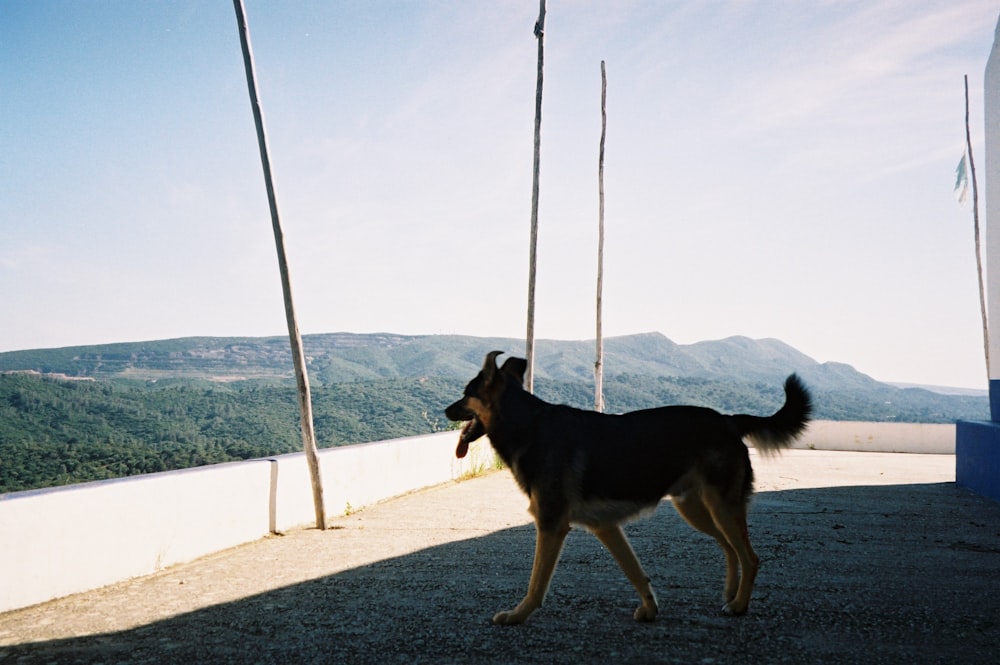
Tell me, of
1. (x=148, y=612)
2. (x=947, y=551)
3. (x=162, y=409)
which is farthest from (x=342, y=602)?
(x=162, y=409)

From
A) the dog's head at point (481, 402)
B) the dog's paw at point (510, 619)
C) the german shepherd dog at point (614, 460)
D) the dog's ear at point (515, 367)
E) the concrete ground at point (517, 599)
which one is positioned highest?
the dog's ear at point (515, 367)

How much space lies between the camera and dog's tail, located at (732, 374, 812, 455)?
18.1ft

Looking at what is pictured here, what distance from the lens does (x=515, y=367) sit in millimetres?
5508

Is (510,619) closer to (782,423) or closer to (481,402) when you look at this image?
(481,402)

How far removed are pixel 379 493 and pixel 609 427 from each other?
7.75m

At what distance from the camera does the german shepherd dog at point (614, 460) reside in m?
→ 5.13

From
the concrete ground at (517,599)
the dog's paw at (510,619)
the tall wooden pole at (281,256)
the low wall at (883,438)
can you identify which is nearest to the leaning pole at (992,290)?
the concrete ground at (517,599)

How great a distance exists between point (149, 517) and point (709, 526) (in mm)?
4786

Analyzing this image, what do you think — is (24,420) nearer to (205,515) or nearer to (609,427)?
(205,515)

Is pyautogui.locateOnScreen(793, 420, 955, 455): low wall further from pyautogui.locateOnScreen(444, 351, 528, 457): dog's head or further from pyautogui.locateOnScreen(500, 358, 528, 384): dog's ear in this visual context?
pyautogui.locateOnScreen(444, 351, 528, 457): dog's head

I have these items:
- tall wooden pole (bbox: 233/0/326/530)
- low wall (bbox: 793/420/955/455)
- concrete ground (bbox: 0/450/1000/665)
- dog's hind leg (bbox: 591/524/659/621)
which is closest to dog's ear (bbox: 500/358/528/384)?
dog's hind leg (bbox: 591/524/659/621)

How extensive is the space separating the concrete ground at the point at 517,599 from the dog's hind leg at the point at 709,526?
0.22 metres

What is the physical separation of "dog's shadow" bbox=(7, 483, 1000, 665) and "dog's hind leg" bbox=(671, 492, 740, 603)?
0.71 ft

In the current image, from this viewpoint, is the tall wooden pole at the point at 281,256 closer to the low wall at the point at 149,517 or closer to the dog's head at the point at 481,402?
the low wall at the point at 149,517
